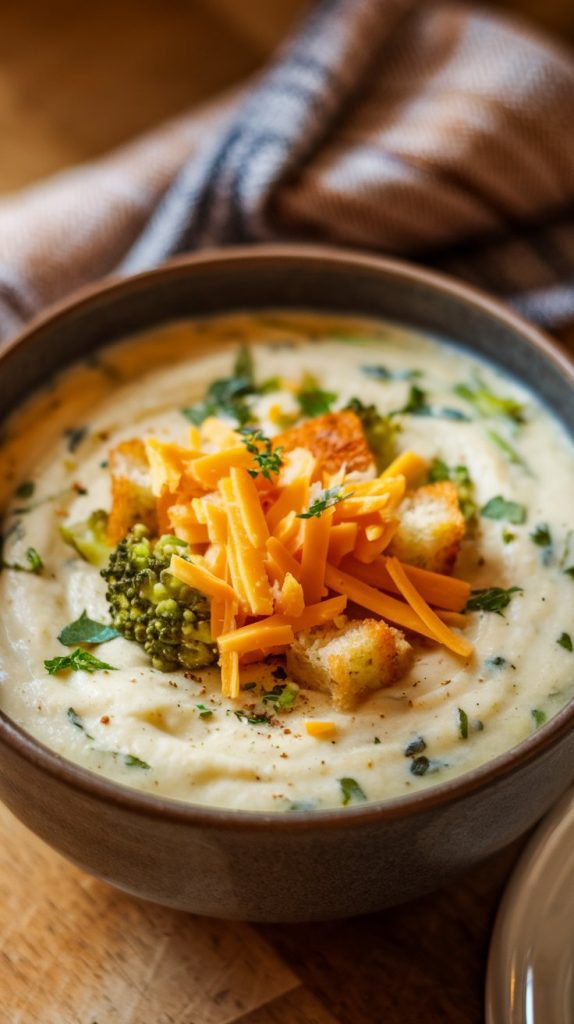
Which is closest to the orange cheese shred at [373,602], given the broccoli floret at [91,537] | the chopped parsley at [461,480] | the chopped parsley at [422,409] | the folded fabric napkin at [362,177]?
the chopped parsley at [461,480]

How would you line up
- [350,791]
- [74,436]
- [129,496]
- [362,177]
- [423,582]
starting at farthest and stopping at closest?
[362,177] → [74,436] → [129,496] → [423,582] → [350,791]

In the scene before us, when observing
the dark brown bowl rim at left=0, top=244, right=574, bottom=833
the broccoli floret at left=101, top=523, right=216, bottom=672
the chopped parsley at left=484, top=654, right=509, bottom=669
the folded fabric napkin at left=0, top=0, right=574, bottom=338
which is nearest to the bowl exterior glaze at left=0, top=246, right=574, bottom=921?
the dark brown bowl rim at left=0, top=244, right=574, bottom=833

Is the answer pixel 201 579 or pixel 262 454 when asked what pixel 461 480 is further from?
pixel 201 579

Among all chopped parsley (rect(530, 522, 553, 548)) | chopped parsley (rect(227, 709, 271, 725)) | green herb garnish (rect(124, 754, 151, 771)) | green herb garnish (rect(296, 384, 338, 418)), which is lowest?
green herb garnish (rect(124, 754, 151, 771))

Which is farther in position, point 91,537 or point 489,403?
point 489,403

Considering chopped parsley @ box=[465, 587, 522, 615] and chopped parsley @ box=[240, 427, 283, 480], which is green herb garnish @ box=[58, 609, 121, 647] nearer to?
chopped parsley @ box=[240, 427, 283, 480]

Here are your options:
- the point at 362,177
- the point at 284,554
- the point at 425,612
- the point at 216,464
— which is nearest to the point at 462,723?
the point at 425,612

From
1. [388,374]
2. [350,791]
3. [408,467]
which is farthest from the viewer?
[388,374]

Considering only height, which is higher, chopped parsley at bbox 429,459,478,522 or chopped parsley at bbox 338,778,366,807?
chopped parsley at bbox 429,459,478,522
